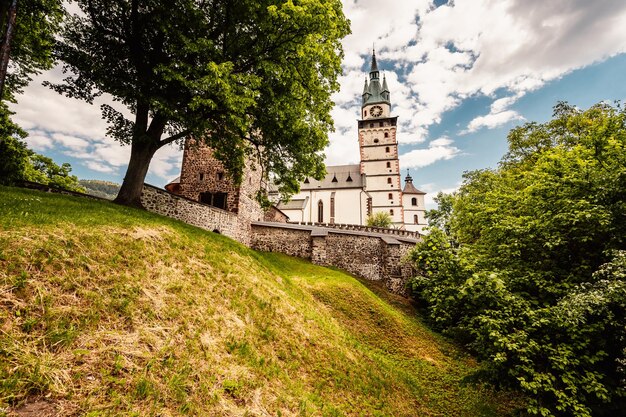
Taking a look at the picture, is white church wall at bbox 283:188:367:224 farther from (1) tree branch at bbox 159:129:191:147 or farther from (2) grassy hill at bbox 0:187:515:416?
(2) grassy hill at bbox 0:187:515:416

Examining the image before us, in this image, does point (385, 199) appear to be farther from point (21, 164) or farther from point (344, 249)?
point (21, 164)

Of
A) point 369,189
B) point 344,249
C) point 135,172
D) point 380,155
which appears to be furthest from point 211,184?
point 380,155

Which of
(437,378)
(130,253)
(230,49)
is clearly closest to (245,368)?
(130,253)

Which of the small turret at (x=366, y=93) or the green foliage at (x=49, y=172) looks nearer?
the green foliage at (x=49, y=172)

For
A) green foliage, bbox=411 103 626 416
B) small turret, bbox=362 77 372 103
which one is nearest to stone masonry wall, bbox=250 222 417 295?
green foliage, bbox=411 103 626 416

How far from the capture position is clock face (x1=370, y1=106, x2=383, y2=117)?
5097 cm

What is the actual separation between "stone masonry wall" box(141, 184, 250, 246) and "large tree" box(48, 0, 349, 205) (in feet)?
6.57

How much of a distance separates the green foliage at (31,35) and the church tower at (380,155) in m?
37.7

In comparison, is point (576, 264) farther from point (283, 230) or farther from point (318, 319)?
point (283, 230)

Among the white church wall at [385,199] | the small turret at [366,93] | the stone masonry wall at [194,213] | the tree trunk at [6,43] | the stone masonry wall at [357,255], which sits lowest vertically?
the stone masonry wall at [357,255]

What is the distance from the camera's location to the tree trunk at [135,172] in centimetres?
1020

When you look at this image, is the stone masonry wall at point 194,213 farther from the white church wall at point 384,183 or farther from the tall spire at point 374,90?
the tall spire at point 374,90

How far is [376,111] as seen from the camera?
51.2 meters

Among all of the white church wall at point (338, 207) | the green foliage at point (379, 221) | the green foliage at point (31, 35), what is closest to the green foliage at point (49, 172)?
the green foliage at point (31, 35)
